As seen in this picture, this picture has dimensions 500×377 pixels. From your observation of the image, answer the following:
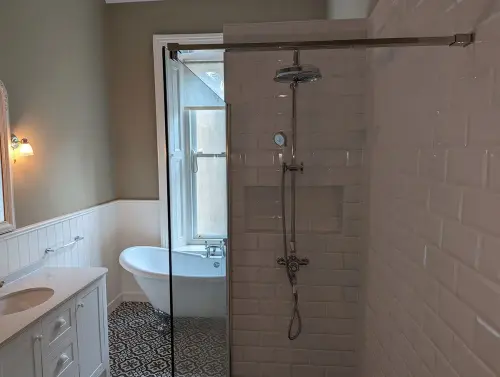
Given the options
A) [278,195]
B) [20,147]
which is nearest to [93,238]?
[20,147]

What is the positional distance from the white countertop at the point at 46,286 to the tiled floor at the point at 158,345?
0.71 meters

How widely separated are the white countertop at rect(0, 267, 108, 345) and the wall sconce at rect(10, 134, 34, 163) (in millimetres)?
822

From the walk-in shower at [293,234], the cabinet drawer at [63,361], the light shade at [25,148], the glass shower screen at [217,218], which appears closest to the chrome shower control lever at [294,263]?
the walk-in shower at [293,234]

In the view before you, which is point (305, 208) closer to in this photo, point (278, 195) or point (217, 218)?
point (278, 195)

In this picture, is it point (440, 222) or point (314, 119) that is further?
point (314, 119)

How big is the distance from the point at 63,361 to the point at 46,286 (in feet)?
1.59

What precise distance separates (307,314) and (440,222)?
4.23ft

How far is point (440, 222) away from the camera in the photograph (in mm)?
1136

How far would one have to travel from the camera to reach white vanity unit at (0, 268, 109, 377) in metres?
1.89

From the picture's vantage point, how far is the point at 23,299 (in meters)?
2.37

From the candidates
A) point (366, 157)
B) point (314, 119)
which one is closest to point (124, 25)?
point (314, 119)

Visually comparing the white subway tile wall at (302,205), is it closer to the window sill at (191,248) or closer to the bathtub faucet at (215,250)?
the bathtub faucet at (215,250)

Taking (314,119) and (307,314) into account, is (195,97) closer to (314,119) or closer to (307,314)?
(314,119)

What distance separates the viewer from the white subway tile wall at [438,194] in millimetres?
880
